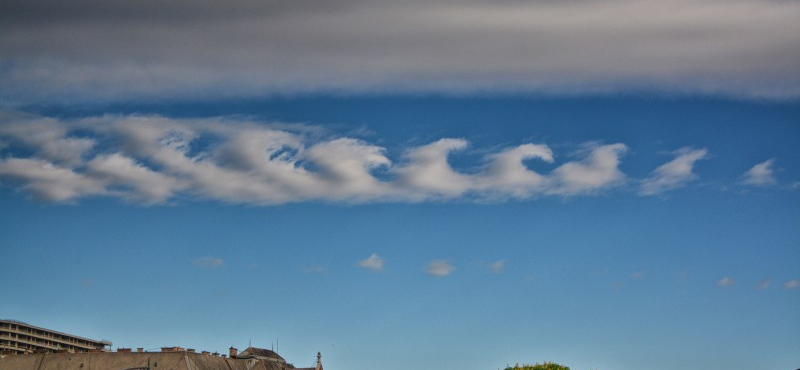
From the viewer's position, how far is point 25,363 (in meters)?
164

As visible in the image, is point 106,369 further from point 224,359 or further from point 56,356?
point 224,359

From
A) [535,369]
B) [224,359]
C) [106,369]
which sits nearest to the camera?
[535,369]

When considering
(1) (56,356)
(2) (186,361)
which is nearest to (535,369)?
(2) (186,361)

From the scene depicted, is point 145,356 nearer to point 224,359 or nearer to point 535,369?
point 224,359

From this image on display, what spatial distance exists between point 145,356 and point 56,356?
15997 millimetres

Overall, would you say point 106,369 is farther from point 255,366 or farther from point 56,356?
point 255,366

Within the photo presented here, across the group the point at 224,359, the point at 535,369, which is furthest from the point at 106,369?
the point at 535,369

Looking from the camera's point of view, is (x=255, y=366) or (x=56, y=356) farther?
(x=255, y=366)

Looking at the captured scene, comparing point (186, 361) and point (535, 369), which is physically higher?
point (186, 361)

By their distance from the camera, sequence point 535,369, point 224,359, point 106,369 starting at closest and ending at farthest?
point 535,369
point 106,369
point 224,359

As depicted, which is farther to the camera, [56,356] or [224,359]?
[224,359]

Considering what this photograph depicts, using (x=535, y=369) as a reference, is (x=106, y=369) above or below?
above

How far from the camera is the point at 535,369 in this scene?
13438 cm

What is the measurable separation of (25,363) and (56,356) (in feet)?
16.8
